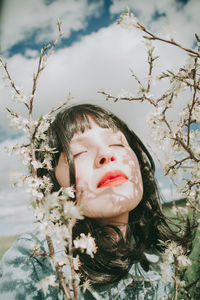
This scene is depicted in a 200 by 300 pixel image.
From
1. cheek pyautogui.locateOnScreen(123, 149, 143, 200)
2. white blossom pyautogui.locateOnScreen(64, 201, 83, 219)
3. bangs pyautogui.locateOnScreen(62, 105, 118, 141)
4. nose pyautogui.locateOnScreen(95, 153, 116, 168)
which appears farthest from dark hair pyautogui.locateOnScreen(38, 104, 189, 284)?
white blossom pyautogui.locateOnScreen(64, 201, 83, 219)

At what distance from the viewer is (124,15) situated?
128 centimetres

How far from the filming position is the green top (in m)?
1.45

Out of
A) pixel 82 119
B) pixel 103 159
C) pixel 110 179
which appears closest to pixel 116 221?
pixel 110 179

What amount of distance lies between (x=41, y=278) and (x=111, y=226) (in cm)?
57

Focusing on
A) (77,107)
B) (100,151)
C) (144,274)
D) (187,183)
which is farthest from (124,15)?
(144,274)

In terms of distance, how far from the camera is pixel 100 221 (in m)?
1.79

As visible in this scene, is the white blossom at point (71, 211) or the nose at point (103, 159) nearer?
the white blossom at point (71, 211)

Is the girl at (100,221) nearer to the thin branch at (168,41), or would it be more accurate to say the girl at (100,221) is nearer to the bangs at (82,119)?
the bangs at (82,119)

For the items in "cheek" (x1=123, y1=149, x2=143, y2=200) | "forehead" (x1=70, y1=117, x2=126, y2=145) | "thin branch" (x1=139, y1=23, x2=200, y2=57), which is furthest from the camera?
"forehead" (x1=70, y1=117, x2=126, y2=145)

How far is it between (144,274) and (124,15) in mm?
1811

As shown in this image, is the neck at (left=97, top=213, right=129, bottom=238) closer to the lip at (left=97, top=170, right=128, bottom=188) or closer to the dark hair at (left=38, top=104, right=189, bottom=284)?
the dark hair at (left=38, top=104, right=189, bottom=284)

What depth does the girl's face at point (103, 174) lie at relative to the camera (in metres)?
1.59

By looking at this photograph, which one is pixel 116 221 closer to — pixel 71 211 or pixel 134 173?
pixel 134 173

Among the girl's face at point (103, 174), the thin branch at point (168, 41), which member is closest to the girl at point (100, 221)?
the girl's face at point (103, 174)
